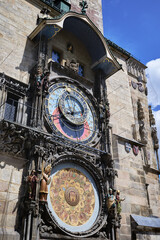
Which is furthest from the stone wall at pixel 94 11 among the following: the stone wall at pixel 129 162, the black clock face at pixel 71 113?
the black clock face at pixel 71 113

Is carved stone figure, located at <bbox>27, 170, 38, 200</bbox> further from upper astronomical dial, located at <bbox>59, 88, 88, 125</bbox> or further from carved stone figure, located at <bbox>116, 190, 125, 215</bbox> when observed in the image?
carved stone figure, located at <bbox>116, 190, 125, 215</bbox>

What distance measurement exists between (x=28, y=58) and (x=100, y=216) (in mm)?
5865

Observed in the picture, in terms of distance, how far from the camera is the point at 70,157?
869 centimetres

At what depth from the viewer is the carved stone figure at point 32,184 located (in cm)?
705

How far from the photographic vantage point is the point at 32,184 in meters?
7.18

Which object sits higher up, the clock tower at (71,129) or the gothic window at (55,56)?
the gothic window at (55,56)

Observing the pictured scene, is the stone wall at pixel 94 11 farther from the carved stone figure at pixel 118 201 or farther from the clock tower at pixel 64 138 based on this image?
the carved stone figure at pixel 118 201

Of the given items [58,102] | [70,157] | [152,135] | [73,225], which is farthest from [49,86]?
[152,135]

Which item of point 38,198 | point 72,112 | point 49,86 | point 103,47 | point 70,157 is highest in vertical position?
point 103,47

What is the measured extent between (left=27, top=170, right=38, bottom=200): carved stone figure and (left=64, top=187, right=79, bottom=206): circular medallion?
4.35ft

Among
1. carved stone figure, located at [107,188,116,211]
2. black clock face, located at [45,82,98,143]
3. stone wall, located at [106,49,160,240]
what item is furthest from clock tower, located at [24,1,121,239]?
stone wall, located at [106,49,160,240]

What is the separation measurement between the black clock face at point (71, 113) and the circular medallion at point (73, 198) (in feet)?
4.16

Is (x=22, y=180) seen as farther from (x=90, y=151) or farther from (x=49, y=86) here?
(x=49, y=86)

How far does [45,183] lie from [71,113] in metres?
3.05
